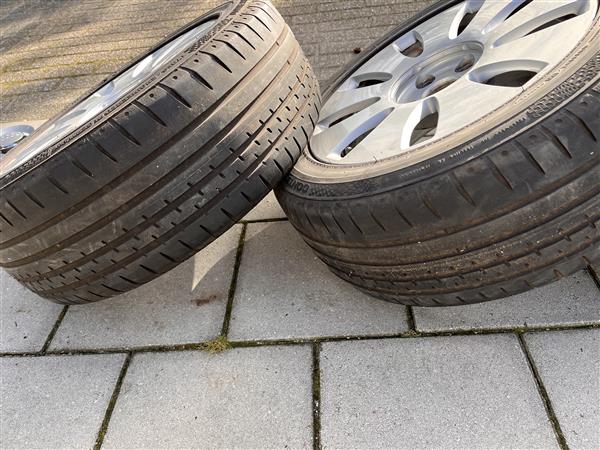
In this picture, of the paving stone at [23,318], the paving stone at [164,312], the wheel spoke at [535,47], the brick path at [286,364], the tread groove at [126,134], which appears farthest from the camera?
the paving stone at [23,318]

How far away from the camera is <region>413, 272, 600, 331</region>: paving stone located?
175 centimetres

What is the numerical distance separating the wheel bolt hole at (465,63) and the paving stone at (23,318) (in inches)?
86.5

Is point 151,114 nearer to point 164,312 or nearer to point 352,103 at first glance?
point 164,312

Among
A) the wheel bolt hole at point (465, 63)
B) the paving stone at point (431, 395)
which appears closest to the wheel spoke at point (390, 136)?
the wheel bolt hole at point (465, 63)

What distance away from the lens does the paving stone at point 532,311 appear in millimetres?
1752

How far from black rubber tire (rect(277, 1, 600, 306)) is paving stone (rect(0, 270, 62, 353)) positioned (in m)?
1.31

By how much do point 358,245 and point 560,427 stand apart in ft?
2.66

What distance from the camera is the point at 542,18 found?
2174mm

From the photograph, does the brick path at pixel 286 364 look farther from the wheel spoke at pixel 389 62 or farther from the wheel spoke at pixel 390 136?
the wheel spoke at pixel 389 62

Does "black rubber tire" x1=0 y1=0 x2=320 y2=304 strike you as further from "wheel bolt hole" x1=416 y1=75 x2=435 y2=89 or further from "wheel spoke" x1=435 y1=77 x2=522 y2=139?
"wheel bolt hole" x1=416 y1=75 x2=435 y2=89

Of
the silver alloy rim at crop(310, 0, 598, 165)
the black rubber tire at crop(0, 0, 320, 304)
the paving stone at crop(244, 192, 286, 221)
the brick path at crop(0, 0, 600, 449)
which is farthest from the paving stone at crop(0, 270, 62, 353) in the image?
the silver alloy rim at crop(310, 0, 598, 165)

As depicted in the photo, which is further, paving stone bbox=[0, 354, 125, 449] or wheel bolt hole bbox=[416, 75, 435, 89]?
wheel bolt hole bbox=[416, 75, 435, 89]

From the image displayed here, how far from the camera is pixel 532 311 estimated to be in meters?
1.79

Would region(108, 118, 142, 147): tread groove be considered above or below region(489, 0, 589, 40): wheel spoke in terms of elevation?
above
